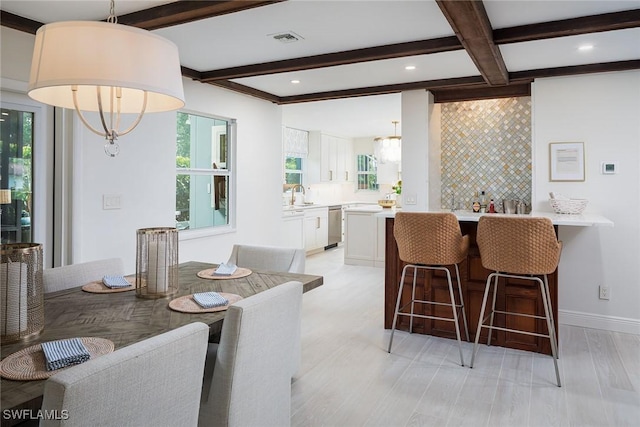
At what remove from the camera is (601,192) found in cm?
386

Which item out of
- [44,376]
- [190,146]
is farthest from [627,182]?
[44,376]

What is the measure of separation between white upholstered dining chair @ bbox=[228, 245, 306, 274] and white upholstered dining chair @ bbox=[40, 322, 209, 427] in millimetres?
1556

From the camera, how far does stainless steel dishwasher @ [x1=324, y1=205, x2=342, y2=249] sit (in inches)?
324

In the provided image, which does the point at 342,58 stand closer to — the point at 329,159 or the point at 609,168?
the point at 609,168

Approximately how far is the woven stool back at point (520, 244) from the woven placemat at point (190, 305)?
1.77 metres

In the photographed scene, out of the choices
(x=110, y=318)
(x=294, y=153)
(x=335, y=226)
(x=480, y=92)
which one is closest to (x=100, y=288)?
(x=110, y=318)

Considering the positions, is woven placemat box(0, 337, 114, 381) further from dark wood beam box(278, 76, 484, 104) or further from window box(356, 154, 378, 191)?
window box(356, 154, 378, 191)

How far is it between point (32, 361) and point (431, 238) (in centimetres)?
245

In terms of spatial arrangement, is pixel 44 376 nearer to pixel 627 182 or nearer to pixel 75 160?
pixel 75 160

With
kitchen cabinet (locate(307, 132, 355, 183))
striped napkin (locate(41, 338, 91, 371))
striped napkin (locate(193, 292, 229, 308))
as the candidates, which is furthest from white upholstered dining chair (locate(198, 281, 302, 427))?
kitchen cabinet (locate(307, 132, 355, 183))

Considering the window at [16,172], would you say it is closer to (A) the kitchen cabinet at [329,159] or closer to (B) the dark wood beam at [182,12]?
(B) the dark wood beam at [182,12]

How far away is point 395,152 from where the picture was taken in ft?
23.3

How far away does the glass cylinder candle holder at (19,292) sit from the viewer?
4.44ft

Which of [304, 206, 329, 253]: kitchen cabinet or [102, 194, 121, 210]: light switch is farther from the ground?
[102, 194, 121, 210]: light switch
